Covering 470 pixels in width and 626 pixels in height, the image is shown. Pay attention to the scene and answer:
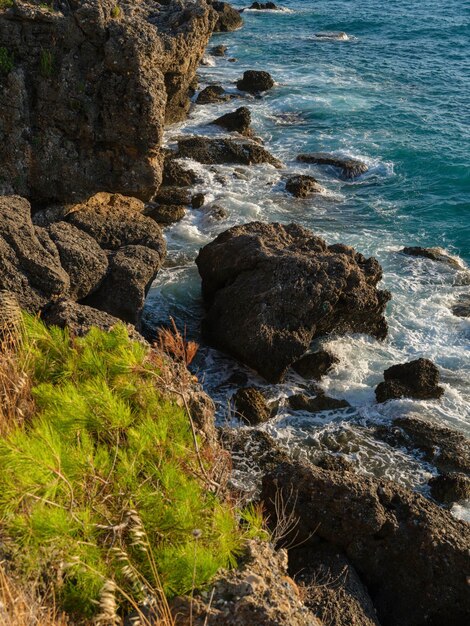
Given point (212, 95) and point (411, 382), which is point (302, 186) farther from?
point (212, 95)

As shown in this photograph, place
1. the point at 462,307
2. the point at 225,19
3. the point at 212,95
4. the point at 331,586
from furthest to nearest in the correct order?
1. the point at 225,19
2. the point at 212,95
3. the point at 462,307
4. the point at 331,586

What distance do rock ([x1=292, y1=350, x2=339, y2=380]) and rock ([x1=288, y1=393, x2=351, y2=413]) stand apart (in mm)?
572

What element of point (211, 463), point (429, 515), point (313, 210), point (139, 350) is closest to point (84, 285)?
point (139, 350)

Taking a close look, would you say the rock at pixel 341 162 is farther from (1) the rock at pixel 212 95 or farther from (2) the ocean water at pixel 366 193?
(1) the rock at pixel 212 95

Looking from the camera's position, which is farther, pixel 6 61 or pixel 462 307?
pixel 462 307

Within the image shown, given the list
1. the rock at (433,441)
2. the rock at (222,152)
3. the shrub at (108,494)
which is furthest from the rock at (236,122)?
the shrub at (108,494)

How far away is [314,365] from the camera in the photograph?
12.8 m

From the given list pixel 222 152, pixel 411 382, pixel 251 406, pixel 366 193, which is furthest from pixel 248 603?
pixel 222 152

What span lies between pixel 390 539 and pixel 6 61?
11.1 metres

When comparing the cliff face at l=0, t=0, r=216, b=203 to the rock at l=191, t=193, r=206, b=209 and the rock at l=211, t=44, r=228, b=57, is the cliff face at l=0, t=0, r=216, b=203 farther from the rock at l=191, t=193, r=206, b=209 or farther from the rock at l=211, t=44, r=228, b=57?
the rock at l=211, t=44, r=228, b=57

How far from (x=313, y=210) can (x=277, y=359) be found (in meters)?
8.53

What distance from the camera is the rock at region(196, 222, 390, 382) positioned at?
12336 millimetres

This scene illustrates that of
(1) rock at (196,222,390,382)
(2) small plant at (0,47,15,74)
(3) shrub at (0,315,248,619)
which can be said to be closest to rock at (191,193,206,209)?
(1) rock at (196,222,390,382)

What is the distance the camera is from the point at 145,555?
5.10 metres
